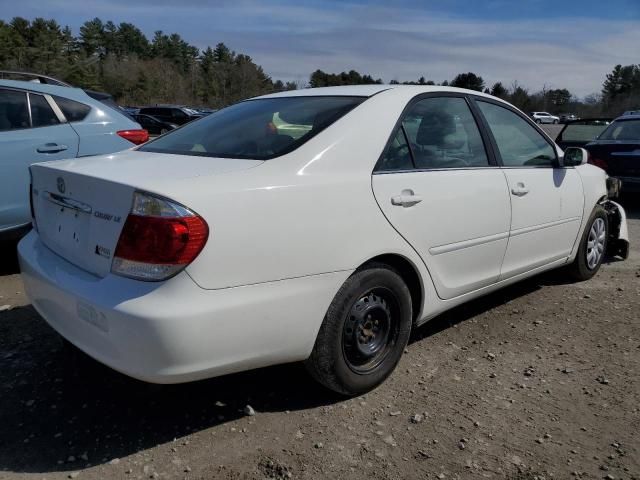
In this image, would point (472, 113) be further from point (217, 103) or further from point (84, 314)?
point (217, 103)

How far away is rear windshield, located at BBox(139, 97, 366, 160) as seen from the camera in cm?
279

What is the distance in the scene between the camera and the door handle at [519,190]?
3648mm

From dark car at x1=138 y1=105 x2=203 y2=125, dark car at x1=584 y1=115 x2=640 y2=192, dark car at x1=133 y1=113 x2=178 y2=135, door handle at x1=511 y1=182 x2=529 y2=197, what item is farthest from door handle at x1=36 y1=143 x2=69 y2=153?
dark car at x1=138 y1=105 x2=203 y2=125

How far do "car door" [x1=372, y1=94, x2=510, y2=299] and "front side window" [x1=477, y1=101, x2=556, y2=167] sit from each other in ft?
0.73

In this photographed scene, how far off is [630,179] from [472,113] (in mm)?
5546

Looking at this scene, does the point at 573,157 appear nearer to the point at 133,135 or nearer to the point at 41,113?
the point at 133,135

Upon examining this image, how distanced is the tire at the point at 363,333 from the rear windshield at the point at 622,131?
277 inches

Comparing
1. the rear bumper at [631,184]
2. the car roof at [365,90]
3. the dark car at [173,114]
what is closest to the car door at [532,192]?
the car roof at [365,90]

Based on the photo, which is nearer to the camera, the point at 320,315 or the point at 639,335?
the point at 320,315

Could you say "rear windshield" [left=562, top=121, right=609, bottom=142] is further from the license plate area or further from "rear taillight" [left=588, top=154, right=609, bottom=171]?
the license plate area

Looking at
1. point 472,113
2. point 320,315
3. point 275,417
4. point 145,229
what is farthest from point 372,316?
point 472,113

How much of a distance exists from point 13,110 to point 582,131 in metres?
8.56

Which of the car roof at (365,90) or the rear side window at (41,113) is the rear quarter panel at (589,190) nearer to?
the car roof at (365,90)

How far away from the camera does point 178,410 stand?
279 cm
